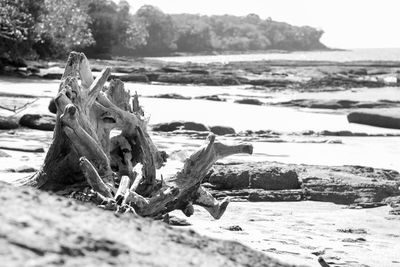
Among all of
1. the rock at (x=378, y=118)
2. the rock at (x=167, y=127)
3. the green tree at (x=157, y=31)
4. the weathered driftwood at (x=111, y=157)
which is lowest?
the green tree at (x=157, y=31)

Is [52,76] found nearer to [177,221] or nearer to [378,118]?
[378,118]

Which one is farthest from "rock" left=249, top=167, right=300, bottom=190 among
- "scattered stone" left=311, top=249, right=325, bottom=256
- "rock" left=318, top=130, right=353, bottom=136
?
"rock" left=318, top=130, right=353, bottom=136

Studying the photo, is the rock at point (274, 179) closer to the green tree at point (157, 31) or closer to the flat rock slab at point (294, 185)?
the flat rock slab at point (294, 185)

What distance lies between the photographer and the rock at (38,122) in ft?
49.1

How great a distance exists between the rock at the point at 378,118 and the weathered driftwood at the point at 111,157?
1412 centimetres

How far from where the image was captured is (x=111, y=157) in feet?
22.8

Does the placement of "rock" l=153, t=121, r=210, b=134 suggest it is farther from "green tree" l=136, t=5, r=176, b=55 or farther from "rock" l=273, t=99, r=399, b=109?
"green tree" l=136, t=5, r=176, b=55

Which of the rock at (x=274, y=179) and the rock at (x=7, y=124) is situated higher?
the rock at (x=274, y=179)

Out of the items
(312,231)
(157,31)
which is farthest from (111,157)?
(157,31)

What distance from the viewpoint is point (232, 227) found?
7348 mm

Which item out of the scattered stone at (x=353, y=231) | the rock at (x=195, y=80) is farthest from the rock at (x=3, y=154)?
the rock at (x=195, y=80)

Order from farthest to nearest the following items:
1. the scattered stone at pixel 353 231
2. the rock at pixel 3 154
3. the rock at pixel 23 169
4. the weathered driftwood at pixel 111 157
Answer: the rock at pixel 3 154, the rock at pixel 23 169, the scattered stone at pixel 353 231, the weathered driftwood at pixel 111 157

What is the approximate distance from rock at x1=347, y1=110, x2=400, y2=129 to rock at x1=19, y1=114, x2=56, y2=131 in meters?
9.07

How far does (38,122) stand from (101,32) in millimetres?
52916
